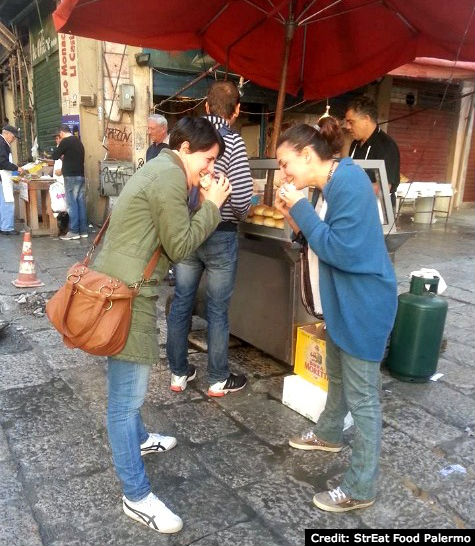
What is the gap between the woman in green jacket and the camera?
196 centimetres

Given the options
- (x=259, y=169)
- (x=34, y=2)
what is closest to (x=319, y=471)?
(x=259, y=169)

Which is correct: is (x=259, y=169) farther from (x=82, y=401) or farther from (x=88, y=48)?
(x=88, y=48)

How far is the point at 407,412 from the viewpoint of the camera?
10.7ft

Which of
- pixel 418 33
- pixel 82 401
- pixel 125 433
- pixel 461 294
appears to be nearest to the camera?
pixel 125 433

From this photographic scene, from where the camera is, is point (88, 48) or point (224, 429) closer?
Result: point (224, 429)

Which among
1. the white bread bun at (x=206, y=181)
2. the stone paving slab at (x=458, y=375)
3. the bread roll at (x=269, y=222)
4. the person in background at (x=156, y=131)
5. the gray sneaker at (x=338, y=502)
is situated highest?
the person in background at (x=156, y=131)

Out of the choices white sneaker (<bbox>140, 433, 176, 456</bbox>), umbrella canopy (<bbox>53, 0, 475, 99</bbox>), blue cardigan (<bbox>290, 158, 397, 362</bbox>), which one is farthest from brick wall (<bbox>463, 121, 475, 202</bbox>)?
white sneaker (<bbox>140, 433, 176, 456</bbox>)

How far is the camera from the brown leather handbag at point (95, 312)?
1.92 meters

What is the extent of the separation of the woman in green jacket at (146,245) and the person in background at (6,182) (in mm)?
7167

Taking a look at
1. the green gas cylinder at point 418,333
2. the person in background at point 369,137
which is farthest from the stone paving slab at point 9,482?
the person in background at point 369,137

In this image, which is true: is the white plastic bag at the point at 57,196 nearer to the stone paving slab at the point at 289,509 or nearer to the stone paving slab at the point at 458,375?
the stone paving slab at the point at 458,375

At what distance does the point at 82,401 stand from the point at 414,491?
82.4 inches

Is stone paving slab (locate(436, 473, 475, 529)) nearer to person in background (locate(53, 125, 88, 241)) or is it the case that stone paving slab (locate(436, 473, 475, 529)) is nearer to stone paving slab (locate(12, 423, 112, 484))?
stone paving slab (locate(12, 423, 112, 484))

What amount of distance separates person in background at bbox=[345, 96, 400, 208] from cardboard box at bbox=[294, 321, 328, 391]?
1428 millimetres
